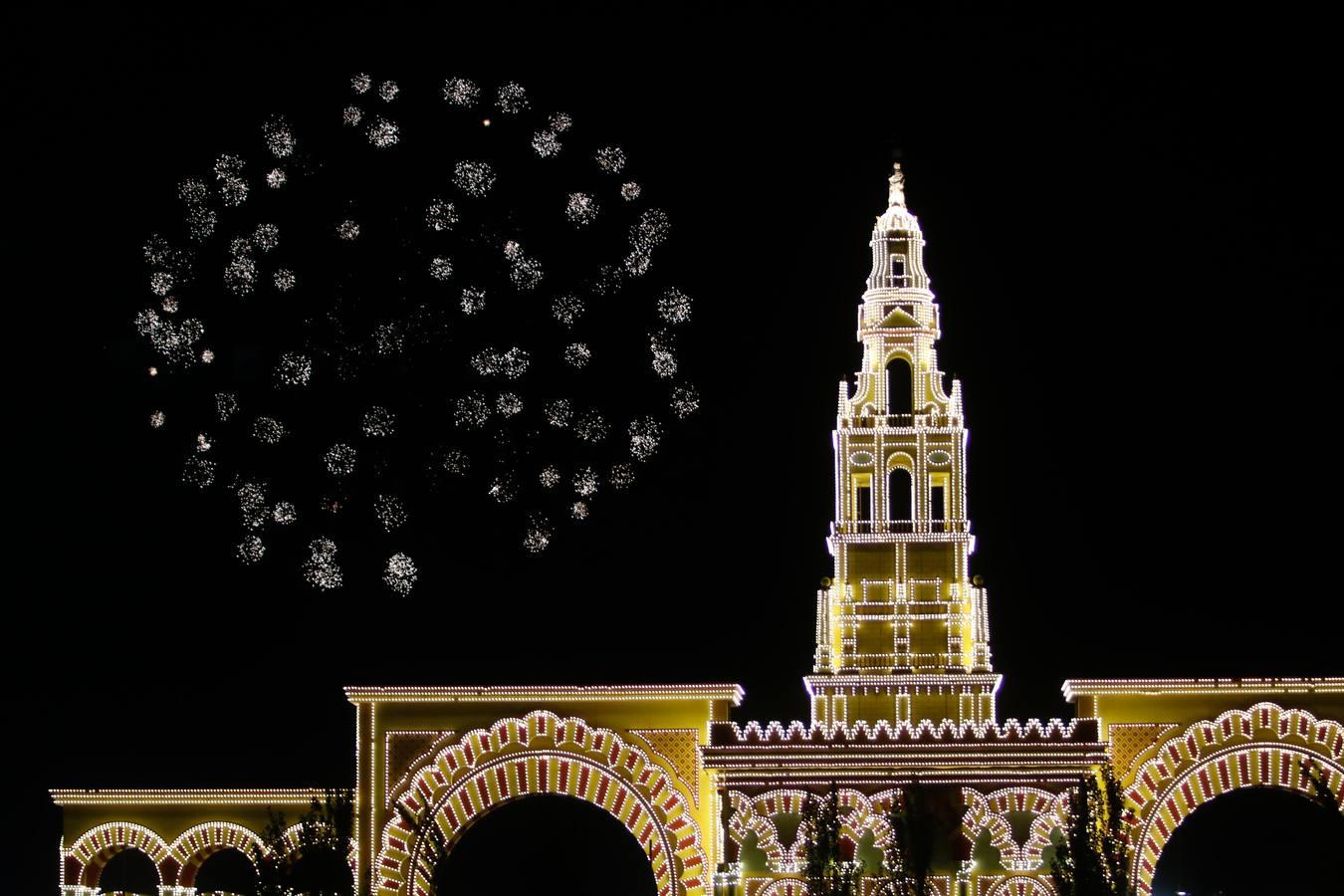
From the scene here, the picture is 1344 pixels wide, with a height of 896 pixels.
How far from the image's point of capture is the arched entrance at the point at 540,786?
5600cm

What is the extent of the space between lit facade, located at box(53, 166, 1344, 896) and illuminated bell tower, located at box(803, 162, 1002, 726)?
Result: 47mm

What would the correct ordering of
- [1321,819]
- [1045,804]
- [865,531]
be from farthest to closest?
[1321,819], [865,531], [1045,804]

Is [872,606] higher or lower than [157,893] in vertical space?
higher

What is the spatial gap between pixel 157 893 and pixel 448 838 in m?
7.71

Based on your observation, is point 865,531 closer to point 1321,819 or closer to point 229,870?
point 1321,819

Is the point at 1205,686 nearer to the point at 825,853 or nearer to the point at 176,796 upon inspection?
the point at 825,853

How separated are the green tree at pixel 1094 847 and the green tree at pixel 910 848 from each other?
2.43 meters

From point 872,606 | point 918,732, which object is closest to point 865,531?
point 872,606

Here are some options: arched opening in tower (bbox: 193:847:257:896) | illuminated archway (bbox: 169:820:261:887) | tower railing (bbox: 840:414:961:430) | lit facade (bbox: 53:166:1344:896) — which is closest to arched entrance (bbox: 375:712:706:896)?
lit facade (bbox: 53:166:1344:896)

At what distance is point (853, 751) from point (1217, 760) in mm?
7361

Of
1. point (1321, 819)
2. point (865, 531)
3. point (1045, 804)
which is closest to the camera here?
point (1045, 804)

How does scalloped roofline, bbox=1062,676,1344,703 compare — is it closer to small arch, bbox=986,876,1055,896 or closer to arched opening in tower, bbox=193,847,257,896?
small arch, bbox=986,876,1055,896

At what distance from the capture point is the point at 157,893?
59.8 metres

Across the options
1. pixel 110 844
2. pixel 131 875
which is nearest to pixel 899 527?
pixel 110 844
